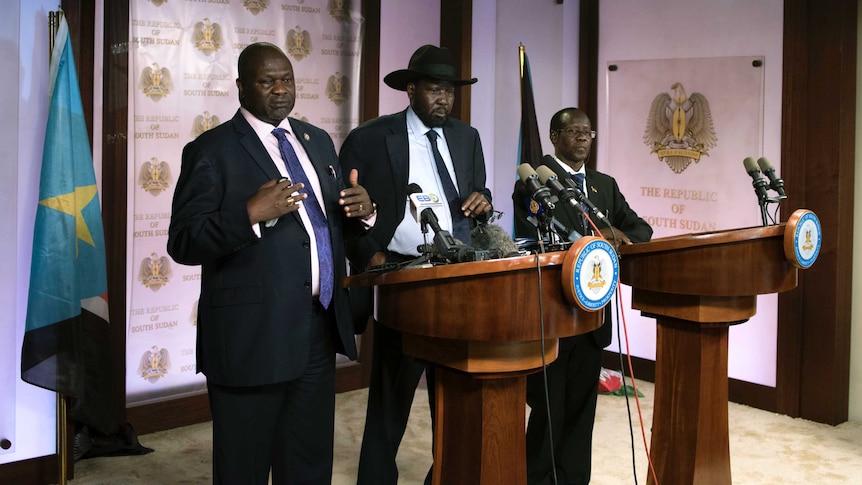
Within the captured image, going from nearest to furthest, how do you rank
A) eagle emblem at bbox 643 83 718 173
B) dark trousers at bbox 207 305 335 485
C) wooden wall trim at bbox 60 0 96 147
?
1. dark trousers at bbox 207 305 335 485
2. wooden wall trim at bbox 60 0 96 147
3. eagle emblem at bbox 643 83 718 173

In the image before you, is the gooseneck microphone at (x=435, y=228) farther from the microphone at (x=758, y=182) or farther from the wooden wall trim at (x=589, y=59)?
the wooden wall trim at (x=589, y=59)

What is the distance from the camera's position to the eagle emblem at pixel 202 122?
4758mm

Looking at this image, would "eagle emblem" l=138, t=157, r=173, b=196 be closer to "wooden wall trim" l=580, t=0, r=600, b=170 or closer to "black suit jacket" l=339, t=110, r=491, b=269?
"black suit jacket" l=339, t=110, r=491, b=269

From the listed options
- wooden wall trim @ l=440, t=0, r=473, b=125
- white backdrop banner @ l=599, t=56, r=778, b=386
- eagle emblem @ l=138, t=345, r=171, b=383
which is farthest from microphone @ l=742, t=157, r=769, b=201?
eagle emblem @ l=138, t=345, r=171, b=383

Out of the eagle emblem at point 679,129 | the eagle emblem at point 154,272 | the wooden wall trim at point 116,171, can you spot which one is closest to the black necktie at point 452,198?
the wooden wall trim at point 116,171

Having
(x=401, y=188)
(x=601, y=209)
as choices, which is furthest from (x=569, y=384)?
(x=401, y=188)

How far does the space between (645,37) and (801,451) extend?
2548mm

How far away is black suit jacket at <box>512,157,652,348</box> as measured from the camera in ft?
12.1

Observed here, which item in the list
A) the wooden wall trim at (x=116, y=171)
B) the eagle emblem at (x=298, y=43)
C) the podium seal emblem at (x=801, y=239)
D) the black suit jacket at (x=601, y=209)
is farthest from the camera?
the eagle emblem at (x=298, y=43)

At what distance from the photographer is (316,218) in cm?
288

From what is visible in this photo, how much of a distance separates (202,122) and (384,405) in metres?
2.02

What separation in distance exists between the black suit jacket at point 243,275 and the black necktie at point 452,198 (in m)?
0.77

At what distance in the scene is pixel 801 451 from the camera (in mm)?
4559

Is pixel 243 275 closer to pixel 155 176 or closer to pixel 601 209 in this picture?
pixel 601 209
